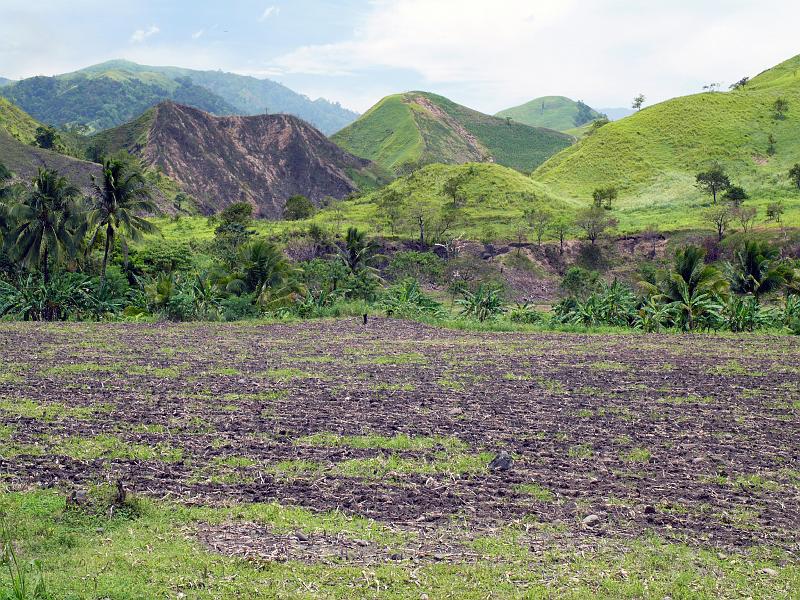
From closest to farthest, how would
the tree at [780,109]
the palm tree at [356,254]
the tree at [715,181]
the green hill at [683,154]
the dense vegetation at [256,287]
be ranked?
1. the dense vegetation at [256,287]
2. the palm tree at [356,254]
3. the tree at [715,181]
4. the green hill at [683,154]
5. the tree at [780,109]

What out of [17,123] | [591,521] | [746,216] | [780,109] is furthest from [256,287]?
[17,123]

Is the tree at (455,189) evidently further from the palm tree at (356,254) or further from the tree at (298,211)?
the palm tree at (356,254)

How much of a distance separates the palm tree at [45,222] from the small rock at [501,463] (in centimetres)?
2794

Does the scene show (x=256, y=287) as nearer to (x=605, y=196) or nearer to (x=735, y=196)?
(x=735, y=196)

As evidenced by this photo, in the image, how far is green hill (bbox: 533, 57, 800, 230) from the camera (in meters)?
75.2

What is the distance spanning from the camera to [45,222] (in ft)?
107

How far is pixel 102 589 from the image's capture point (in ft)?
23.1

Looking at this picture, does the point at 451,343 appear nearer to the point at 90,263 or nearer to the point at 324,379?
the point at 324,379

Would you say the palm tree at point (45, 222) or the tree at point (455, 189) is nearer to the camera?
the palm tree at point (45, 222)

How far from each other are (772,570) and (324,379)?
11421 mm

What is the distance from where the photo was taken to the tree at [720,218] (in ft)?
192

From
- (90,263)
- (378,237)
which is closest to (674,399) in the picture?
(90,263)

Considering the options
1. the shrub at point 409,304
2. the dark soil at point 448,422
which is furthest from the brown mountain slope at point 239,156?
the dark soil at point 448,422

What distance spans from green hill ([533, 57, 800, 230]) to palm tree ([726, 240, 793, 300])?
32.5m
